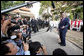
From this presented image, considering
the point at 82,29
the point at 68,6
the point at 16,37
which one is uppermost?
the point at 68,6

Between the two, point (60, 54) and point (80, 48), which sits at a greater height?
point (60, 54)

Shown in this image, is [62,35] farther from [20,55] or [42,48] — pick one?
[20,55]

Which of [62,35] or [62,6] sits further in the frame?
[62,6]

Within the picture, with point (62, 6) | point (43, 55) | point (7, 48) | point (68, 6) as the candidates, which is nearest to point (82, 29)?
point (68, 6)

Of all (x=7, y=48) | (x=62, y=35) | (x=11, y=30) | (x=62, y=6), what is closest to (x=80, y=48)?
(x=62, y=35)

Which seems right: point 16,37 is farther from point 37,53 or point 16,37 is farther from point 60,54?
point 60,54

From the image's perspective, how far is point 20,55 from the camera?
2.72 meters

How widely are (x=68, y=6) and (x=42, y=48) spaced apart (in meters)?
24.2

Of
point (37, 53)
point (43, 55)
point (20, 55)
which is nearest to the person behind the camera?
point (20, 55)

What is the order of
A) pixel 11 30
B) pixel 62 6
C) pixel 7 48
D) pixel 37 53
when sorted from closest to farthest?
pixel 7 48 → pixel 37 53 → pixel 11 30 → pixel 62 6

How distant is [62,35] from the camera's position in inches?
276

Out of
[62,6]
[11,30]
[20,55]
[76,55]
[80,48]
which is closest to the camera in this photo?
[20,55]

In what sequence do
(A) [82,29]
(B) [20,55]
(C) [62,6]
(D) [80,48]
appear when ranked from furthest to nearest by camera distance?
(C) [62,6] → (A) [82,29] → (D) [80,48] → (B) [20,55]

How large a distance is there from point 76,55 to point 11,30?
2.93 m
